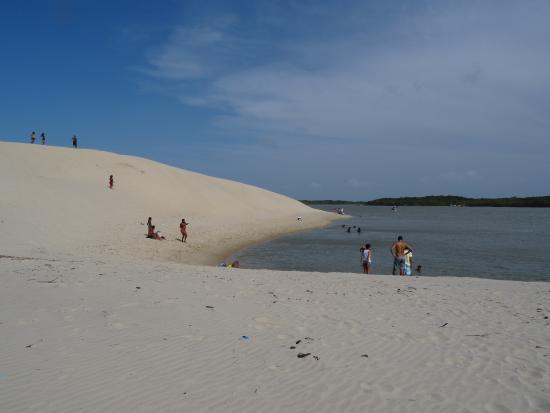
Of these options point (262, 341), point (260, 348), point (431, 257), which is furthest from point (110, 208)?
point (260, 348)

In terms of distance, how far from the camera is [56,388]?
494 cm

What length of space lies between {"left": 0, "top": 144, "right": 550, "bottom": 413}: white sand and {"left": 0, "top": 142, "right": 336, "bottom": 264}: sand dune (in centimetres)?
760

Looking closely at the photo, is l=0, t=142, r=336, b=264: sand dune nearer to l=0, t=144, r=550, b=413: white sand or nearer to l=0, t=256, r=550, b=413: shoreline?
l=0, t=144, r=550, b=413: white sand

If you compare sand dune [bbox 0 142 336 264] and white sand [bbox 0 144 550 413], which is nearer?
white sand [bbox 0 144 550 413]

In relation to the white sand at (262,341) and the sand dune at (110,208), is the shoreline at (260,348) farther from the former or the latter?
the sand dune at (110,208)

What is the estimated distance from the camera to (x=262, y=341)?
6887mm

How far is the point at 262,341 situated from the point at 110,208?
28.7m

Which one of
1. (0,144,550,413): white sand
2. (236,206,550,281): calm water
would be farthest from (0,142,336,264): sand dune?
(0,144,550,413): white sand

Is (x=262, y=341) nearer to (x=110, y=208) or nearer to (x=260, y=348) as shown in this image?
(x=260, y=348)

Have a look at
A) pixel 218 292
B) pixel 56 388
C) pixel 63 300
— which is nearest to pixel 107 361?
pixel 56 388

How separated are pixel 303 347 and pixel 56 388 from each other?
10.9 ft

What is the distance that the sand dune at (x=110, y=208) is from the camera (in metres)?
21.2

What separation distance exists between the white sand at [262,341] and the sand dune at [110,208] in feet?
24.9

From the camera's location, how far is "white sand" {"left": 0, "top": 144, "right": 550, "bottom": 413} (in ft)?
16.1
